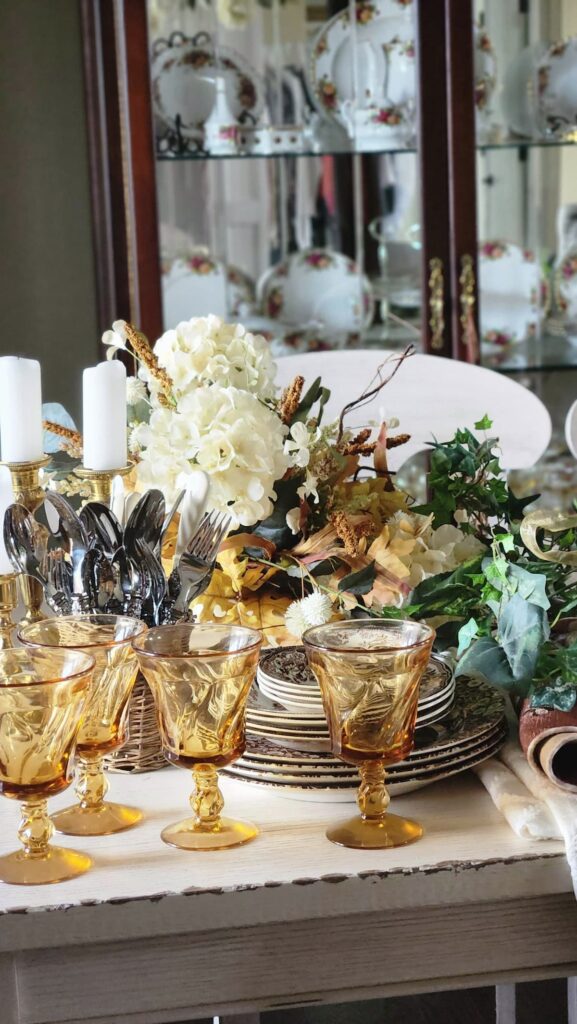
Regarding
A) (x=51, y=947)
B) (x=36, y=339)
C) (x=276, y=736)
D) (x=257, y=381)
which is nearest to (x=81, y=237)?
(x=36, y=339)

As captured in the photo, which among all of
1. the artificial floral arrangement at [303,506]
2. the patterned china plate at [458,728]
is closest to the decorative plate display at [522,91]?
the artificial floral arrangement at [303,506]

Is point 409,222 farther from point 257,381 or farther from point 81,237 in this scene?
point 257,381

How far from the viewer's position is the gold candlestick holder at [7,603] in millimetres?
977

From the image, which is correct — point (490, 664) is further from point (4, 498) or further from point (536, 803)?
point (4, 498)

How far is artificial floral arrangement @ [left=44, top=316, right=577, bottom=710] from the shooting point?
2.98ft

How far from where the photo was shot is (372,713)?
2.44 feet

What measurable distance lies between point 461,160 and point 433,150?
2.2 inches

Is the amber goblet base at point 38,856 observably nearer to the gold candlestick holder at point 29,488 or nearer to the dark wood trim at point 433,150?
the gold candlestick holder at point 29,488

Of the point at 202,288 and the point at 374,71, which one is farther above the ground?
the point at 374,71

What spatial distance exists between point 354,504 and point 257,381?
0.44ft

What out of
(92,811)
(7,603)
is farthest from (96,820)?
(7,603)

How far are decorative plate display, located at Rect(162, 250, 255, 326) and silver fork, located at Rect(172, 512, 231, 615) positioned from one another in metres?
1.42

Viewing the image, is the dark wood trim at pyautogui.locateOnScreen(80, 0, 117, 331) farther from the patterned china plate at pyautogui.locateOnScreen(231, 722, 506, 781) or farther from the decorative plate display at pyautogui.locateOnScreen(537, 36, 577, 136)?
the patterned china plate at pyautogui.locateOnScreen(231, 722, 506, 781)

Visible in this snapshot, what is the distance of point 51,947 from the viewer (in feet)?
2.27
